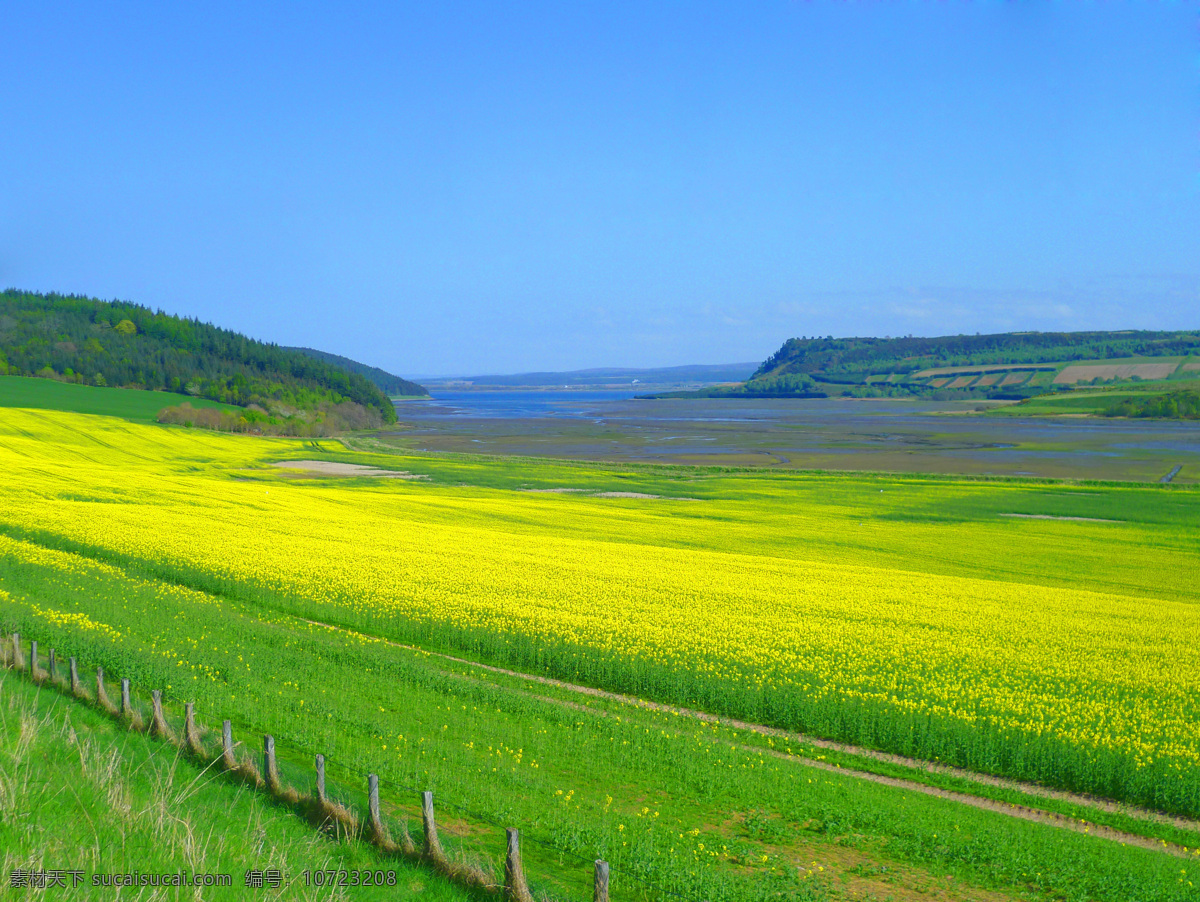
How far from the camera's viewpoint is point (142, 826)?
8117 millimetres

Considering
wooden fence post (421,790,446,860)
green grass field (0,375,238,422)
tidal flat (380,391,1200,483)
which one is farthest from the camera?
green grass field (0,375,238,422)

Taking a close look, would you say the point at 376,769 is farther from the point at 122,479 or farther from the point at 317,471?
the point at 317,471

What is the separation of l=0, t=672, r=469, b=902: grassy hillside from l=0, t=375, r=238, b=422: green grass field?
102 meters

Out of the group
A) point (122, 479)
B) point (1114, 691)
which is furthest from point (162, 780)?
point (122, 479)

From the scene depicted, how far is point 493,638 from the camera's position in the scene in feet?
61.7

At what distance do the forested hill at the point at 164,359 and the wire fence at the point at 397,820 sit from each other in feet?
392

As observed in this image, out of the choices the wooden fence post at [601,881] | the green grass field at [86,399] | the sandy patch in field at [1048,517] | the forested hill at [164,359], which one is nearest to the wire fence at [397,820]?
the wooden fence post at [601,881]

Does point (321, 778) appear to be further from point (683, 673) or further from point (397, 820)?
point (683, 673)

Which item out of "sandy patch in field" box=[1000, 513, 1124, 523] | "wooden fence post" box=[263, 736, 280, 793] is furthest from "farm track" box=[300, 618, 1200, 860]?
"sandy patch in field" box=[1000, 513, 1124, 523]

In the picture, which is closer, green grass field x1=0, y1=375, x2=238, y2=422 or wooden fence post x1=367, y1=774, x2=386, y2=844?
wooden fence post x1=367, y1=774, x2=386, y2=844

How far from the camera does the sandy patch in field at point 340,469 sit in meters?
66.5

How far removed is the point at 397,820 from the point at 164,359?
152733 mm

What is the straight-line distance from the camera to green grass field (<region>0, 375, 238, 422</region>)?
337 feet

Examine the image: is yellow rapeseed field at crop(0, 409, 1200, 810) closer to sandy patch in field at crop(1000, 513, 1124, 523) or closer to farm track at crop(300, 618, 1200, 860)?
farm track at crop(300, 618, 1200, 860)
